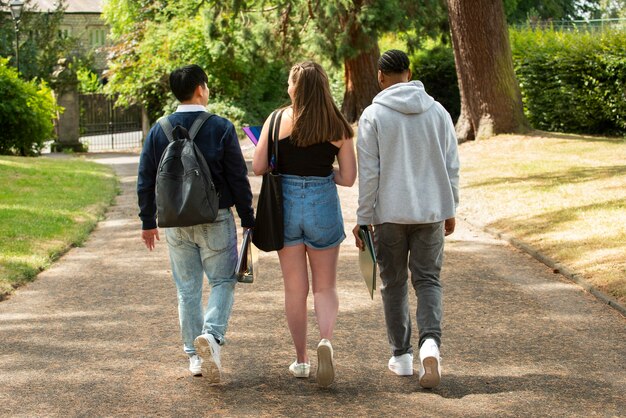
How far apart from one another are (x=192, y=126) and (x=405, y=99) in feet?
3.68

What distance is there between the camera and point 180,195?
5121mm

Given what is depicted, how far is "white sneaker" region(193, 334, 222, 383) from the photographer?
16.9ft

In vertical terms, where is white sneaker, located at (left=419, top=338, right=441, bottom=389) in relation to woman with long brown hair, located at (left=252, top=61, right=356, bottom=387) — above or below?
below

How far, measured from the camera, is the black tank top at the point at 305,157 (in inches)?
207

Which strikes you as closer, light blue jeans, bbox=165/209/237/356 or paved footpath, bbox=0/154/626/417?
paved footpath, bbox=0/154/626/417

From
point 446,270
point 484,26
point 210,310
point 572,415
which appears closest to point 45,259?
point 446,270

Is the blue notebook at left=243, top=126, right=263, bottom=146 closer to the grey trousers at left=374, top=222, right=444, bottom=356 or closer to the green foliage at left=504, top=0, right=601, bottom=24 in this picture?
the grey trousers at left=374, top=222, right=444, bottom=356

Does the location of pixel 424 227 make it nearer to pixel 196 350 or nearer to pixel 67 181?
pixel 196 350

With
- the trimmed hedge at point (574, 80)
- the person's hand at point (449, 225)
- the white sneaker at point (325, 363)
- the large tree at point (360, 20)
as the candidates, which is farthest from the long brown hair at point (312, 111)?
the large tree at point (360, 20)

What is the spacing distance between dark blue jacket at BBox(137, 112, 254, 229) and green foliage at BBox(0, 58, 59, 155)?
66.9 ft

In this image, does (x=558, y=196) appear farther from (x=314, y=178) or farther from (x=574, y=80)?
(x=574, y=80)

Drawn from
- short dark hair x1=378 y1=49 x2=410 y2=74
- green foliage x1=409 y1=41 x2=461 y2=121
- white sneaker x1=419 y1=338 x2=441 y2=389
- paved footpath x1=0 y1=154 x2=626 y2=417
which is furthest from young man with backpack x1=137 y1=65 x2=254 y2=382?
green foliage x1=409 y1=41 x2=461 y2=121

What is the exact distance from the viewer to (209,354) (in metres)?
5.19

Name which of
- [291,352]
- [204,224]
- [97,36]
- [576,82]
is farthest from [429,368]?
[97,36]
